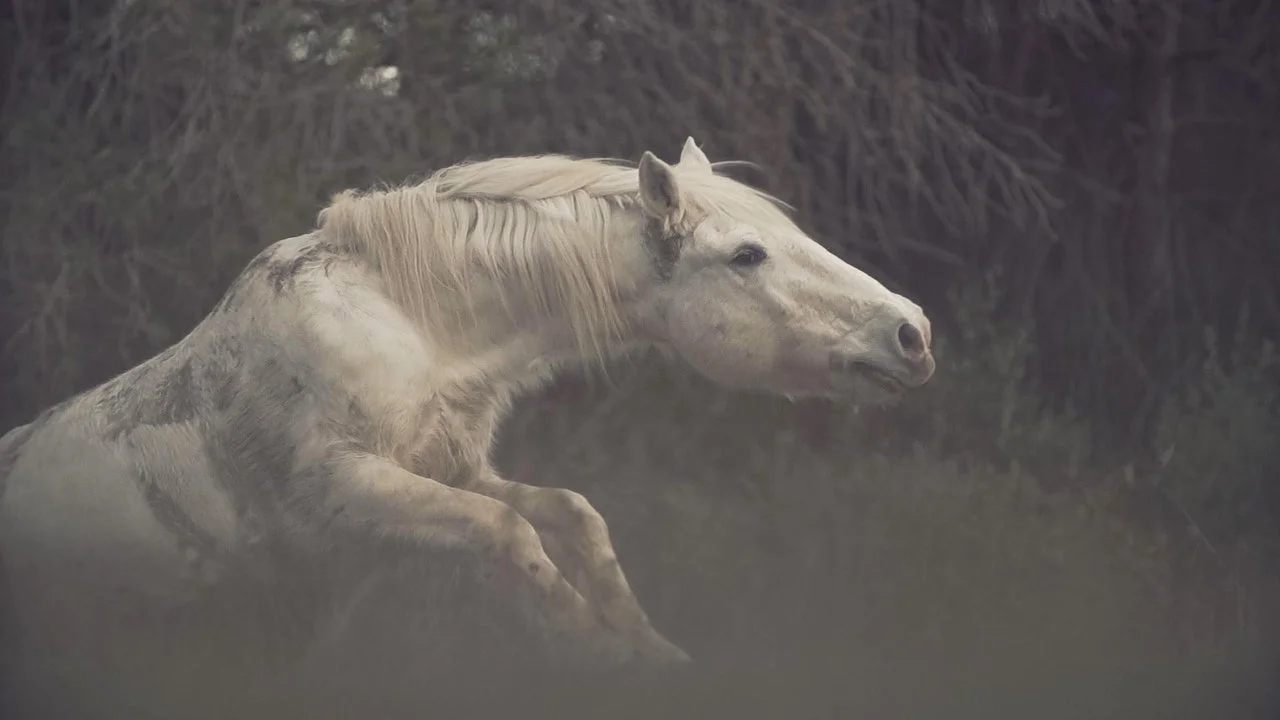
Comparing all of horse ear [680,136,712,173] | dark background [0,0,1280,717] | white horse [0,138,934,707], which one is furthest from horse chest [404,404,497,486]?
horse ear [680,136,712,173]

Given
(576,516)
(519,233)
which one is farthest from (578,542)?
(519,233)

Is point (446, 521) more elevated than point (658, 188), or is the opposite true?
point (658, 188)

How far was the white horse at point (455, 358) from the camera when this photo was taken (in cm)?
246

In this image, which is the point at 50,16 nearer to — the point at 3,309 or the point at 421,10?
the point at 3,309

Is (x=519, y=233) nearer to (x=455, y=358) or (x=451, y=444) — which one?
(x=455, y=358)

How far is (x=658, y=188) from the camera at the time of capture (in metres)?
2.53

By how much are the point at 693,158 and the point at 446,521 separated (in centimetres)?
90

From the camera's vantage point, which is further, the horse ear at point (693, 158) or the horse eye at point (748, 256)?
the horse ear at point (693, 158)

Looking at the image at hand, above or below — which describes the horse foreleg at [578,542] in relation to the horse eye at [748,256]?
below

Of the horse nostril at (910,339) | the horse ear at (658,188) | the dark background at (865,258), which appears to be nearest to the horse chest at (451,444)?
the dark background at (865,258)

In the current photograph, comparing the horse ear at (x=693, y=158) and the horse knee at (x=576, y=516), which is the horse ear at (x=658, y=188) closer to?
the horse ear at (x=693, y=158)

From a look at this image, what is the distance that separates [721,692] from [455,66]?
56.5 inches

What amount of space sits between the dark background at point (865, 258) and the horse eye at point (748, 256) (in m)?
0.30

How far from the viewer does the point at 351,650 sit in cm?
274
